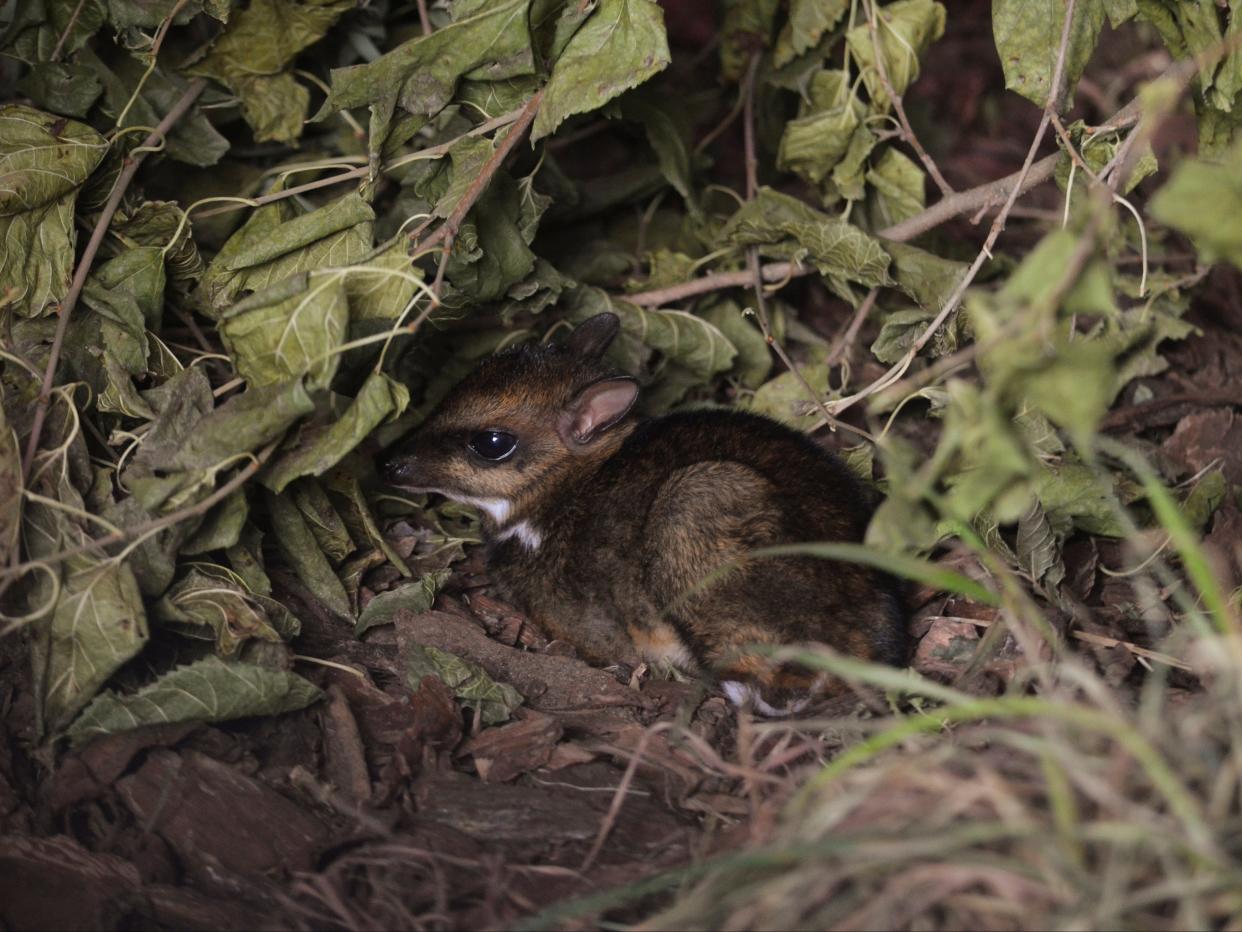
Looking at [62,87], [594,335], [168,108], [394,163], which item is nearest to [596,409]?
[594,335]

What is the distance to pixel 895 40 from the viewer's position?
227 inches

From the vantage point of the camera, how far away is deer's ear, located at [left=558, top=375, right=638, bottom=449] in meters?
5.39

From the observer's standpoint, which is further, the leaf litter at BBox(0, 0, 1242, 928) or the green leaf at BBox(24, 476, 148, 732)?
the green leaf at BBox(24, 476, 148, 732)

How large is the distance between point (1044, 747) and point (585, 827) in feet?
5.61

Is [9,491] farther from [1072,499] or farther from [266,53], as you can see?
[1072,499]

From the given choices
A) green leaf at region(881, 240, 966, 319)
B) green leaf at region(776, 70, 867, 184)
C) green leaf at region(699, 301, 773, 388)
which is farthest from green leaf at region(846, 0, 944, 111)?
green leaf at region(699, 301, 773, 388)

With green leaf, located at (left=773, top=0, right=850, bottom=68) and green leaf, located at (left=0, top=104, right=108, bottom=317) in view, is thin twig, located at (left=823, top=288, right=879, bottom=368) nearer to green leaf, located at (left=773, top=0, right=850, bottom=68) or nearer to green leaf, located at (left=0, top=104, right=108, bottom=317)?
green leaf, located at (left=773, top=0, right=850, bottom=68)

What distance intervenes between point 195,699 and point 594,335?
2355mm

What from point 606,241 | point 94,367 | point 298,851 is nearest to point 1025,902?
point 298,851

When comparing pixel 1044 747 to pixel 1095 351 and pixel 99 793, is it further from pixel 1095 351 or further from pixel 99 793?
pixel 99 793

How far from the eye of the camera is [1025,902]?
2707 mm

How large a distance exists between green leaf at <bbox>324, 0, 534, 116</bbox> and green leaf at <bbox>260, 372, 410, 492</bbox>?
1148mm

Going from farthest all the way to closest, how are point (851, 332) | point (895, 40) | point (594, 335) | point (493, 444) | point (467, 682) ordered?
point (851, 332)
point (895, 40)
point (594, 335)
point (493, 444)
point (467, 682)

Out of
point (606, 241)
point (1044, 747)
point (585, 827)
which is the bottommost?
point (585, 827)
